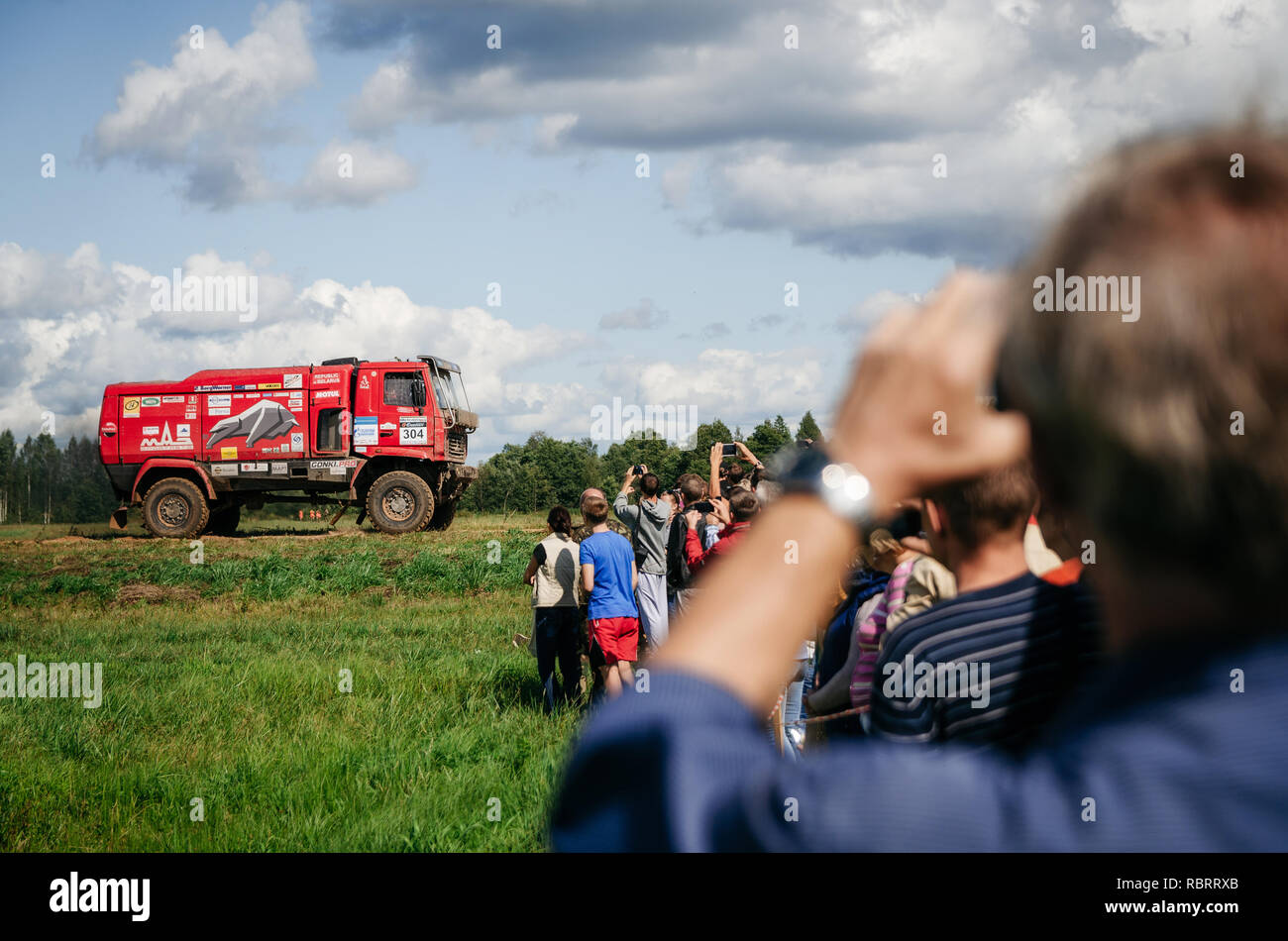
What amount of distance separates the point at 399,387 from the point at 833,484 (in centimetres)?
2265

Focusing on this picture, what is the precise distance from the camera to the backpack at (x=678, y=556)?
790cm

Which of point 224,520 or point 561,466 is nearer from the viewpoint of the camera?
point 224,520

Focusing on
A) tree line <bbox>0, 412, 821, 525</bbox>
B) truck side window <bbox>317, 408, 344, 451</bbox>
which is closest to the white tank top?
truck side window <bbox>317, 408, 344, 451</bbox>

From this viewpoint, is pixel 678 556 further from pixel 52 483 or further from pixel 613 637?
pixel 52 483

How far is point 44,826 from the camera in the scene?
4.86 m

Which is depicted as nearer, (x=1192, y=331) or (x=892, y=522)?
(x=1192, y=331)

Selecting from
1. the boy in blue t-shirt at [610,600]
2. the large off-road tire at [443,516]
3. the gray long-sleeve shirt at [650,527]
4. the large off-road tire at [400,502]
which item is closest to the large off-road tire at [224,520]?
the large off-road tire at [400,502]

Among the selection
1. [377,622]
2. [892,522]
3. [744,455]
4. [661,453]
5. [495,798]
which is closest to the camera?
[892,522]

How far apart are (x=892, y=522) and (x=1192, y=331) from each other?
0.39m

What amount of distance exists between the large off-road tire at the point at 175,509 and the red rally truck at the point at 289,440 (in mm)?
23

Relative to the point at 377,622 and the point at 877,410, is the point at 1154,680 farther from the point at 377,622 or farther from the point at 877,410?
the point at 377,622

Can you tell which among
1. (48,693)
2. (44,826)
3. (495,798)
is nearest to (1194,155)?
(495,798)

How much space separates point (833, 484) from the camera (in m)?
0.79

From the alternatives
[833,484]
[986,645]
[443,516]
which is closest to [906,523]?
[833,484]
